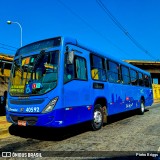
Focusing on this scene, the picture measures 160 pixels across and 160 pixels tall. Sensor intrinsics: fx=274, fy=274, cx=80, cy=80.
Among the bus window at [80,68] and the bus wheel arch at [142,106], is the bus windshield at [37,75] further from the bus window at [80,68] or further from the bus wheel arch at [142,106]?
the bus wheel arch at [142,106]

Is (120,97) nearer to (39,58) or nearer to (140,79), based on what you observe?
(140,79)

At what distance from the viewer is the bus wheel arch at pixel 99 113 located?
996 centimetres

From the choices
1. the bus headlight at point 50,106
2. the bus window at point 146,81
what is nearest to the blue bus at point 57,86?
the bus headlight at point 50,106

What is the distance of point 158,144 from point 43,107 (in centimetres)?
340

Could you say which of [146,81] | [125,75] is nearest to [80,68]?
[125,75]

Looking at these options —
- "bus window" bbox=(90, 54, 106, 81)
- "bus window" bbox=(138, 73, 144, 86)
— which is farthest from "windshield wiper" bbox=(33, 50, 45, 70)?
"bus window" bbox=(138, 73, 144, 86)

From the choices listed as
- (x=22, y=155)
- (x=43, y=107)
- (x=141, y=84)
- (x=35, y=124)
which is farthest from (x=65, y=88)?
(x=141, y=84)

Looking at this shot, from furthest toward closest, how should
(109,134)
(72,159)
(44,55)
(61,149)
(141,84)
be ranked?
(141,84) → (109,134) → (44,55) → (61,149) → (72,159)

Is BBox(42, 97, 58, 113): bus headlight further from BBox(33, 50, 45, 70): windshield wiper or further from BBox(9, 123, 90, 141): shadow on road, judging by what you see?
BBox(33, 50, 45, 70): windshield wiper

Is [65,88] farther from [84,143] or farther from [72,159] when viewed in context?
[72,159]

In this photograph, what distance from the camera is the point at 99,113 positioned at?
10.2 metres

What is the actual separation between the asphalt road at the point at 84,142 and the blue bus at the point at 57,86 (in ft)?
1.81

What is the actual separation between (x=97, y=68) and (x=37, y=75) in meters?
2.92

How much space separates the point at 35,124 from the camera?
7.88 m
